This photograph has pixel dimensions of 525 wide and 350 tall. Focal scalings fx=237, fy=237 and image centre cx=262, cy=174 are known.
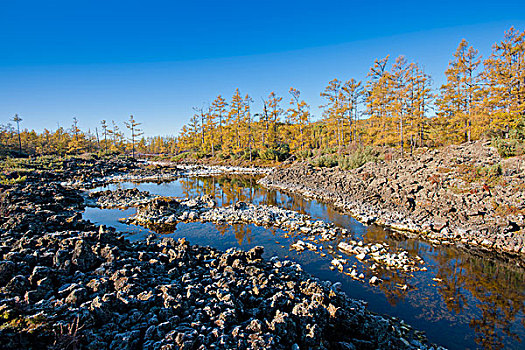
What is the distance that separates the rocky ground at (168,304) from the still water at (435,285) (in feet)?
2.90

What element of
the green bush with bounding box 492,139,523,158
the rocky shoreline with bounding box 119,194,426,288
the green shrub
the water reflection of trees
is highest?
the green bush with bounding box 492,139,523,158

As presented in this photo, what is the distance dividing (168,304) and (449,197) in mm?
14988

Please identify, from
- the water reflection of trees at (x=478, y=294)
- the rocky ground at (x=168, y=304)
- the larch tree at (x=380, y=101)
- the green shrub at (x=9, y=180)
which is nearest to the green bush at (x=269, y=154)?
the larch tree at (x=380, y=101)

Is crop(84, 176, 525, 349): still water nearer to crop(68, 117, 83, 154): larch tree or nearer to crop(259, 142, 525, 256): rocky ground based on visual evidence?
crop(259, 142, 525, 256): rocky ground

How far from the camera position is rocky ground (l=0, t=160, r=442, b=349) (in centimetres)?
445

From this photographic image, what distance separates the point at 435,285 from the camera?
7660 millimetres

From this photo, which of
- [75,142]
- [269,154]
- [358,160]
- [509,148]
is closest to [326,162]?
[358,160]

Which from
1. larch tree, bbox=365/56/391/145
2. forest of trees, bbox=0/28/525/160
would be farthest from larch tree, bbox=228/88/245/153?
larch tree, bbox=365/56/391/145

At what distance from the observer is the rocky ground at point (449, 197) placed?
35.2 ft

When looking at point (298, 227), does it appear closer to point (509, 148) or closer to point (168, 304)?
point (168, 304)

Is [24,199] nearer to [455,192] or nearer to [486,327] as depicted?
[486,327]

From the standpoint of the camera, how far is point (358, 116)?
39000 millimetres

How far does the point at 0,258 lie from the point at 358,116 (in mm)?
41527

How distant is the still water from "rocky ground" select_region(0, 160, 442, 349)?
2.90 feet
